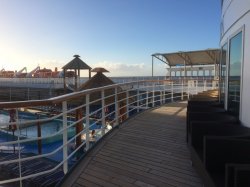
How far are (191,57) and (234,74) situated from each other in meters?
22.5

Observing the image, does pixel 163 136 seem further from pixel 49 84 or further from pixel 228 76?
pixel 49 84

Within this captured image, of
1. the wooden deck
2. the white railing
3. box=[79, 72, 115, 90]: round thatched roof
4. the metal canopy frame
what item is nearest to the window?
the wooden deck

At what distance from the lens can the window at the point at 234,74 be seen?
12.2ft

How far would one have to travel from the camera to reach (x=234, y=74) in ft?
13.4

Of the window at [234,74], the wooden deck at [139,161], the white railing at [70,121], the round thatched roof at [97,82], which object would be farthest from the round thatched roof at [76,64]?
the window at [234,74]

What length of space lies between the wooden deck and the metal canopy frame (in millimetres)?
18819

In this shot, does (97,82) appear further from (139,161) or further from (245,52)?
(245,52)

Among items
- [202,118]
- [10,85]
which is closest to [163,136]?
[202,118]

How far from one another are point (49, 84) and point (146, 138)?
82.5 feet

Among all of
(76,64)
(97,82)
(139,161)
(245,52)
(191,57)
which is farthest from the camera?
(191,57)

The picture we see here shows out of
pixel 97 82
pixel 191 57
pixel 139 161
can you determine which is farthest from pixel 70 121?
pixel 191 57

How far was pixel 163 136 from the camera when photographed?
5129 millimetres

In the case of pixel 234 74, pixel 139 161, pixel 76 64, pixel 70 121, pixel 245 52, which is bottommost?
pixel 70 121

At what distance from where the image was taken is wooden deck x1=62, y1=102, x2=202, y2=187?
10.7 feet
